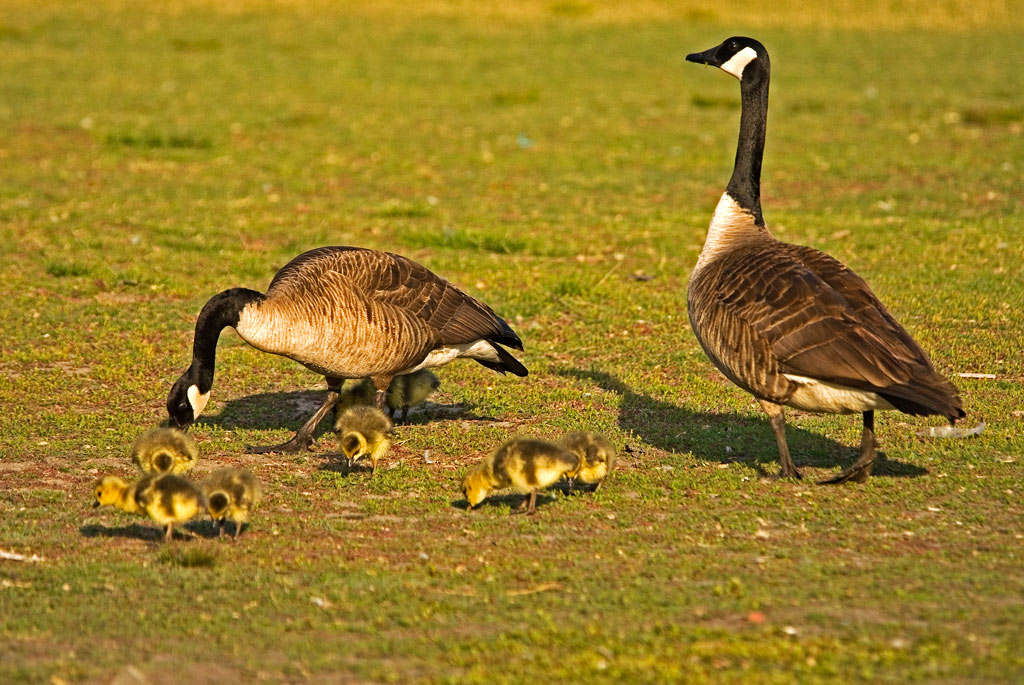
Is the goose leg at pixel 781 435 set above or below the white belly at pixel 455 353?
below

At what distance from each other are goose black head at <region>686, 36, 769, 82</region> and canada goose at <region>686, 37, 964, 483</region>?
5.04 ft

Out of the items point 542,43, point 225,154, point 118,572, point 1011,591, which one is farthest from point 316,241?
point 542,43

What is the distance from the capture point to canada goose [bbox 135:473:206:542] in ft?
20.5

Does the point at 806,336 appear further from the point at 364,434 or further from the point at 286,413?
the point at 286,413

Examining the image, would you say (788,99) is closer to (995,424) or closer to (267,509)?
(995,424)

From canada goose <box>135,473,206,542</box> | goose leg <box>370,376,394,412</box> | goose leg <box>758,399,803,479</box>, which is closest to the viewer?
canada goose <box>135,473,206,542</box>

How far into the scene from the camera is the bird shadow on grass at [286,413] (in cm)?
934

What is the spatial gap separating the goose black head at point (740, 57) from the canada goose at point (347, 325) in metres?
2.59

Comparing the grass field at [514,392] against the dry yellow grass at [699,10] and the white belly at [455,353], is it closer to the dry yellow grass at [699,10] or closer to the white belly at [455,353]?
the white belly at [455,353]

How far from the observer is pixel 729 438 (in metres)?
8.71

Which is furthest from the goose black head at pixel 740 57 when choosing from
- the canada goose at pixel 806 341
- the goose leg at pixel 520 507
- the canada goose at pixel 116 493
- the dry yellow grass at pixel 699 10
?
the dry yellow grass at pixel 699 10

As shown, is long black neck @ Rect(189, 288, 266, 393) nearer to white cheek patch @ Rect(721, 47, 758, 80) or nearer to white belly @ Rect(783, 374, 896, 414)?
white belly @ Rect(783, 374, 896, 414)

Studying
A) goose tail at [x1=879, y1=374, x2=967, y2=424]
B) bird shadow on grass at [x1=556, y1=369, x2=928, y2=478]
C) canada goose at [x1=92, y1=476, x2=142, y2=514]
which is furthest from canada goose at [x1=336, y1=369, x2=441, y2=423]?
goose tail at [x1=879, y1=374, x2=967, y2=424]

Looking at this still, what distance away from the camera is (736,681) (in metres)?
4.81
